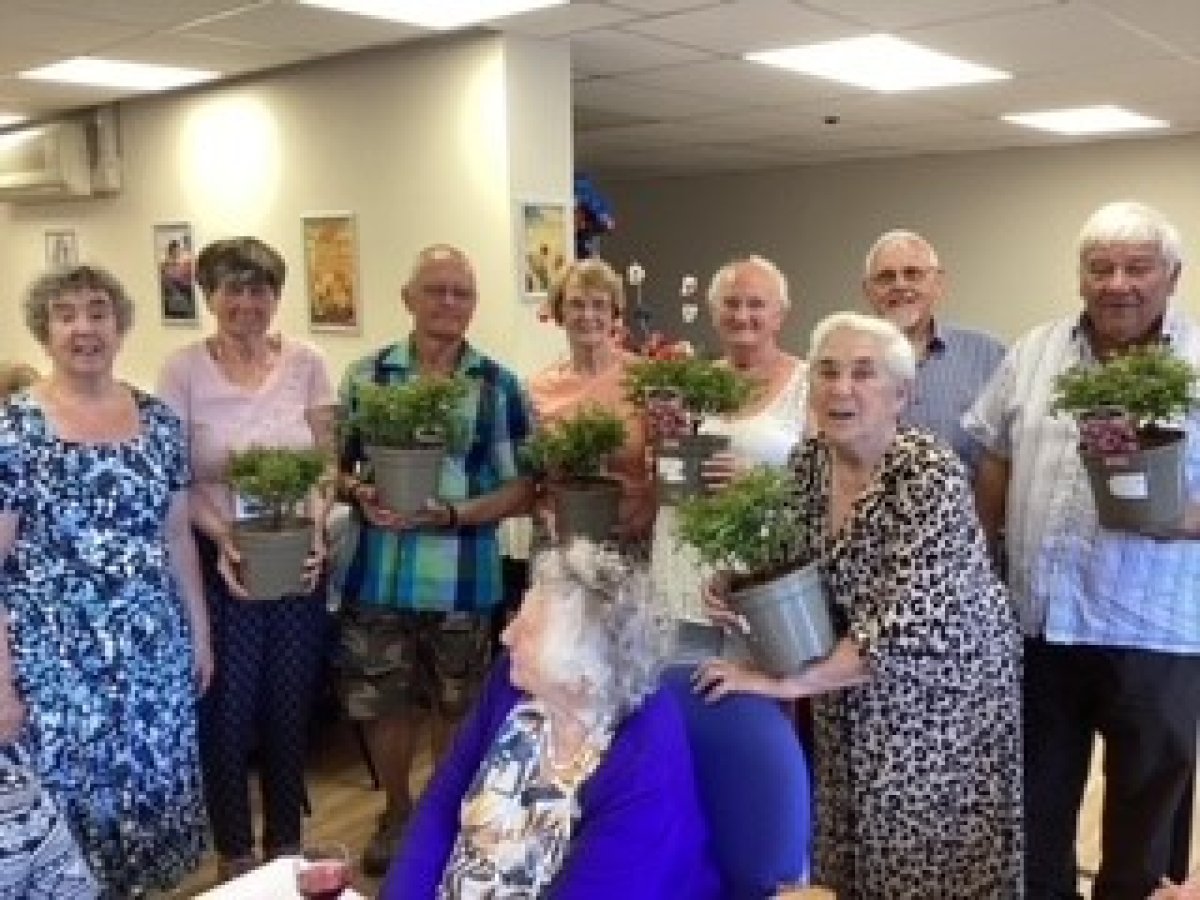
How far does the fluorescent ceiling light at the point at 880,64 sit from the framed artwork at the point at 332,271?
182 centimetres

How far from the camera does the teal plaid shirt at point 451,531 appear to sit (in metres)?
2.58

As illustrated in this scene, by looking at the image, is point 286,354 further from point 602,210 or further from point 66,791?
point 602,210

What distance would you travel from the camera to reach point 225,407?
246 centimetres

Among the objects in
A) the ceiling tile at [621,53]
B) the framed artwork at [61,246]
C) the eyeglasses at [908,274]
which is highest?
the ceiling tile at [621,53]

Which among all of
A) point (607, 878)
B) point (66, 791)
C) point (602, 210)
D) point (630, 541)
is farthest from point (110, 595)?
point (602, 210)

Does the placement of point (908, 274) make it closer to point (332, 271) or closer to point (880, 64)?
point (880, 64)

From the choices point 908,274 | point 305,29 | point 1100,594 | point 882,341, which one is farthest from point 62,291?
point 305,29

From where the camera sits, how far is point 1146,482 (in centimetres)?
185

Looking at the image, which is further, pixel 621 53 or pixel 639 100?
pixel 639 100

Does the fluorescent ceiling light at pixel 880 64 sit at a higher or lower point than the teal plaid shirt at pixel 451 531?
higher

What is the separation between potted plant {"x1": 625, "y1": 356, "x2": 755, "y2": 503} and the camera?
220 centimetres

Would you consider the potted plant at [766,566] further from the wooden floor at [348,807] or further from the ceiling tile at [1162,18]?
the ceiling tile at [1162,18]

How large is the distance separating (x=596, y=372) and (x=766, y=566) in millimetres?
1075

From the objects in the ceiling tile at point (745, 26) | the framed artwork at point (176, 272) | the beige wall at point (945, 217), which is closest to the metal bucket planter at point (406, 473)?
the ceiling tile at point (745, 26)
